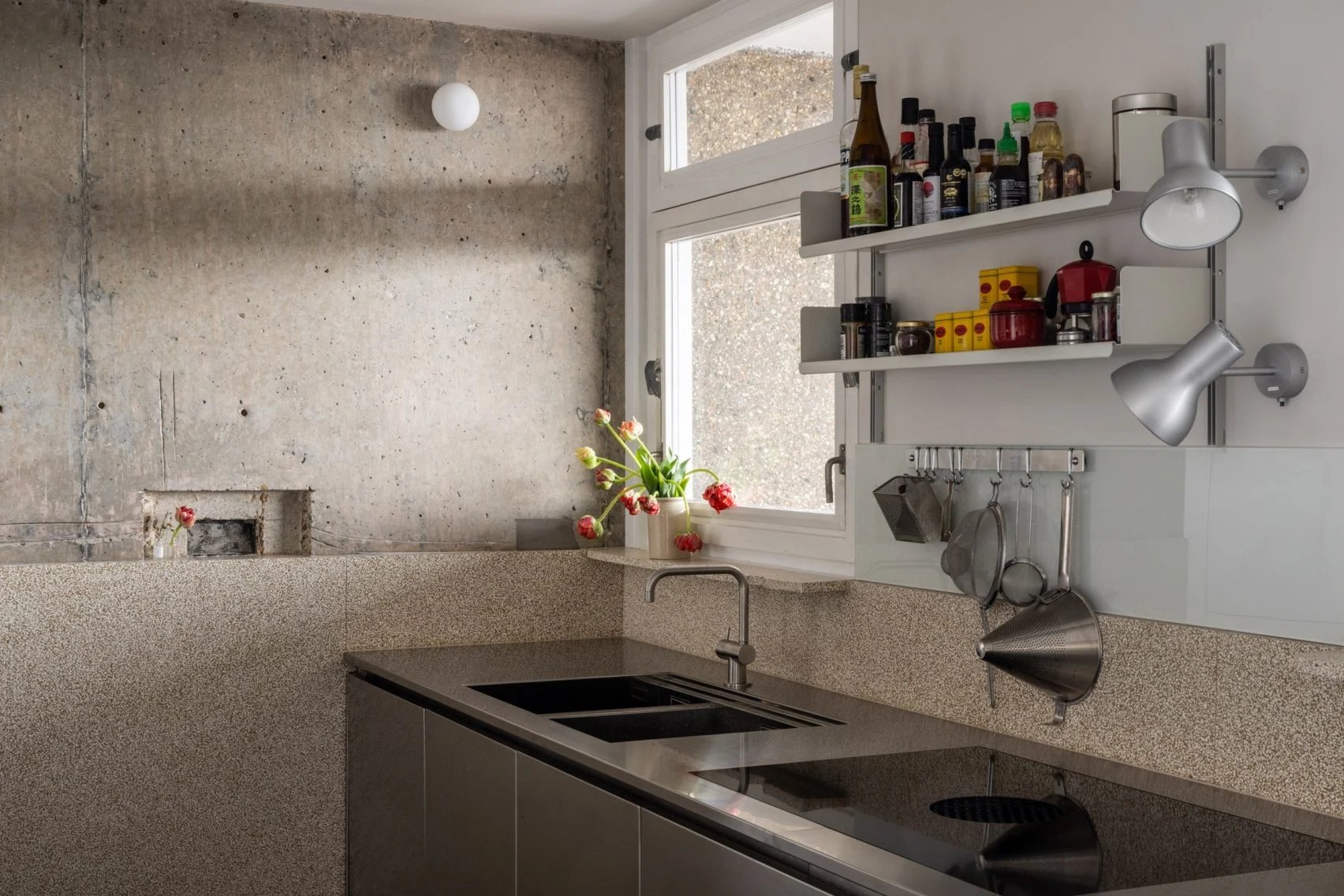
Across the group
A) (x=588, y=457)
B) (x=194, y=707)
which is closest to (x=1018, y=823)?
(x=588, y=457)

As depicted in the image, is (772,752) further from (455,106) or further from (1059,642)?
(455,106)

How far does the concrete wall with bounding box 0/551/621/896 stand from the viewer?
3.02 meters

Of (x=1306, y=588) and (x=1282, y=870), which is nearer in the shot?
(x=1282, y=870)

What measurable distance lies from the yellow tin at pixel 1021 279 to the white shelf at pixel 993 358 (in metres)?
0.11

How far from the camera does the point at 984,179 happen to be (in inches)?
86.6

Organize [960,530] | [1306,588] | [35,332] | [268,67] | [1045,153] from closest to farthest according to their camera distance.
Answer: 1. [1306,588]
2. [1045,153]
3. [960,530]
4. [35,332]
5. [268,67]

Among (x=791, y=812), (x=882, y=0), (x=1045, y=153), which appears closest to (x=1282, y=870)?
(x=791, y=812)

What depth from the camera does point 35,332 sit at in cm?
311

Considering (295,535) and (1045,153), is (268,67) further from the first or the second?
(1045,153)

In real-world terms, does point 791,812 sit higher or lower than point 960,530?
lower

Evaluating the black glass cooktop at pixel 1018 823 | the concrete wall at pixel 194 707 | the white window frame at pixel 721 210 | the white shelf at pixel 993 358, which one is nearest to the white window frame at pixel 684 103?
the white window frame at pixel 721 210

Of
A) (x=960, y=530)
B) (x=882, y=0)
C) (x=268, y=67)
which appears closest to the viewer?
(x=960, y=530)

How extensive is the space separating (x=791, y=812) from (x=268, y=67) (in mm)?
2403

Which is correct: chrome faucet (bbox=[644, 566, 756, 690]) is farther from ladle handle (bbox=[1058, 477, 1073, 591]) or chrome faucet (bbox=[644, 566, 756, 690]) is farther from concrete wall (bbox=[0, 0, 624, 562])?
concrete wall (bbox=[0, 0, 624, 562])
